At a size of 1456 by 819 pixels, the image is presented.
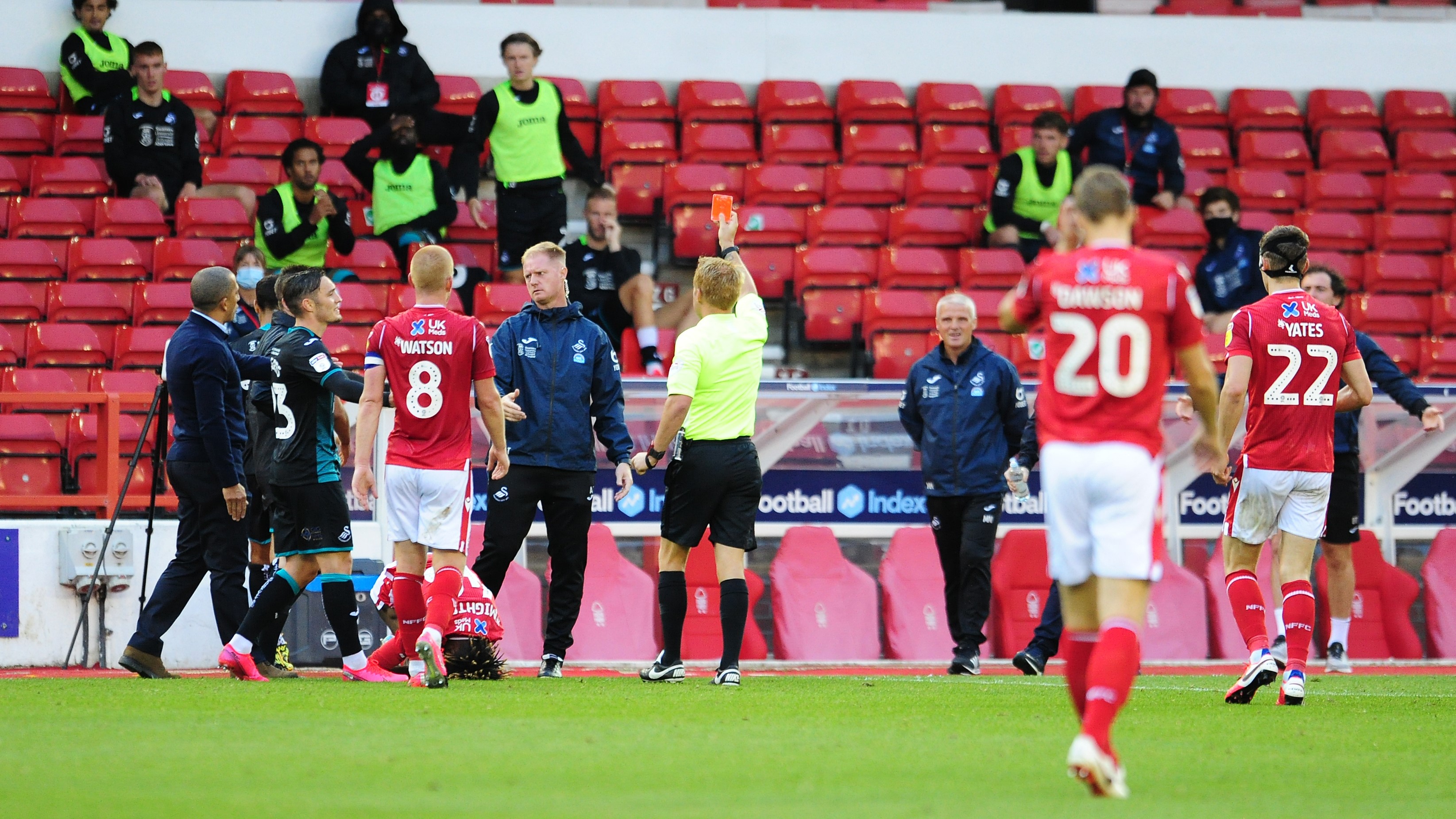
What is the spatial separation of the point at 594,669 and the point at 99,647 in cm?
296

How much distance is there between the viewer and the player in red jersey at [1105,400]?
4.87m

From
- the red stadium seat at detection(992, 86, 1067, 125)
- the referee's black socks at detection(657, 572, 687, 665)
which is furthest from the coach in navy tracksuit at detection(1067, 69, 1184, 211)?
the referee's black socks at detection(657, 572, 687, 665)

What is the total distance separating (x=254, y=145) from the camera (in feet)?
48.5

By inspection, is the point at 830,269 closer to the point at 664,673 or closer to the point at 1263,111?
the point at 1263,111

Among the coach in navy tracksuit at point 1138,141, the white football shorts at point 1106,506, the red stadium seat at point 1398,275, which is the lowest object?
the white football shorts at point 1106,506

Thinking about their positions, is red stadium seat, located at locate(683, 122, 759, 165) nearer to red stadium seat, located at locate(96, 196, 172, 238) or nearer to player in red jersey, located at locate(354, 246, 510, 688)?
red stadium seat, located at locate(96, 196, 172, 238)

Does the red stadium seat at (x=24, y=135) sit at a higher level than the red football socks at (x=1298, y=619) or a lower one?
higher

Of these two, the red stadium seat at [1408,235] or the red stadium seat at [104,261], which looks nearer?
the red stadium seat at [104,261]

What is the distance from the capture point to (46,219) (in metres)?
13.8

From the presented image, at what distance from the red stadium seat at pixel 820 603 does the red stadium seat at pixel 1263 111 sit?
8.39 metres

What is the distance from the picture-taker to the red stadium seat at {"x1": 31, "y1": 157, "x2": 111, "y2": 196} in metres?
14.1

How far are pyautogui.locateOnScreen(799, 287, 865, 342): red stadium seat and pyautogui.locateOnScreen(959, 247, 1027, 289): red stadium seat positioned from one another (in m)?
1.05

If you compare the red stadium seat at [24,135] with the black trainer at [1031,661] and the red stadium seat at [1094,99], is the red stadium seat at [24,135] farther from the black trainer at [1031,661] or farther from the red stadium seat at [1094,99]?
the black trainer at [1031,661]

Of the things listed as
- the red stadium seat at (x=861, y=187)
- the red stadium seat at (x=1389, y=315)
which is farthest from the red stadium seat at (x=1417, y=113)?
the red stadium seat at (x=861, y=187)
